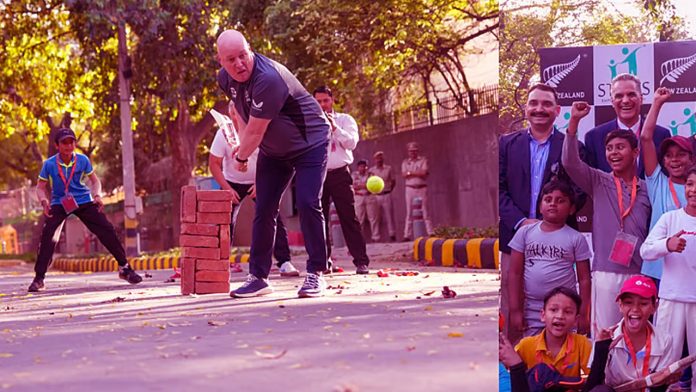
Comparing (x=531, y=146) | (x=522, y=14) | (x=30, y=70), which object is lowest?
(x=531, y=146)

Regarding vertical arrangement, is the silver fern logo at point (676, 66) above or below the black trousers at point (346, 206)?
above

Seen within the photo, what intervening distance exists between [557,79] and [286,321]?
8.32 ft

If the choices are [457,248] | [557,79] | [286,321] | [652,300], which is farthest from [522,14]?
[457,248]

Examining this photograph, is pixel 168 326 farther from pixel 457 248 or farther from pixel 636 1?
pixel 457 248

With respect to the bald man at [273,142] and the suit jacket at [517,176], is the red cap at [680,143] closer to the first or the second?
the suit jacket at [517,176]

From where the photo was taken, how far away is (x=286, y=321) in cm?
600

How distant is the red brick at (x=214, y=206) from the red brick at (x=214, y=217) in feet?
0.09

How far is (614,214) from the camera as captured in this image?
4.01 metres

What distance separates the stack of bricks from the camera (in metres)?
8.54

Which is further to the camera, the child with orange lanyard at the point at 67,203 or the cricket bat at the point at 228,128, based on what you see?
the child with orange lanyard at the point at 67,203

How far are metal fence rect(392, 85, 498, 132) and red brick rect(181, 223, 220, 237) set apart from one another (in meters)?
11.9

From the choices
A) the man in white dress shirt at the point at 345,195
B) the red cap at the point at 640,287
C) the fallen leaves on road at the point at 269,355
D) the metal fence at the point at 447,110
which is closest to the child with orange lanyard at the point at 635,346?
the red cap at the point at 640,287

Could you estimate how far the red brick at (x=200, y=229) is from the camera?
28.4 feet

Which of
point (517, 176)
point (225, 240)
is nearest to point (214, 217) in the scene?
point (225, 240)
